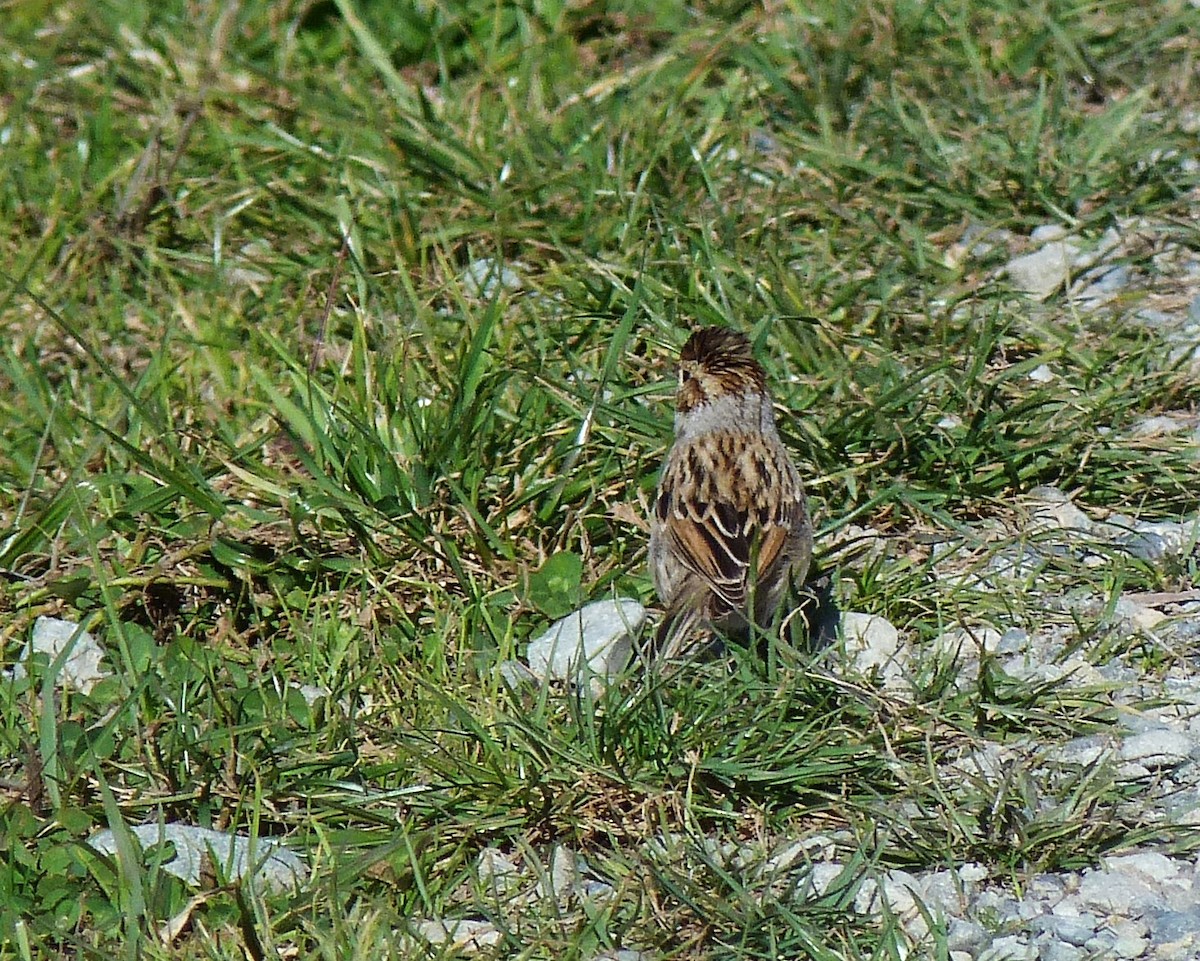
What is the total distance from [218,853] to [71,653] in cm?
103

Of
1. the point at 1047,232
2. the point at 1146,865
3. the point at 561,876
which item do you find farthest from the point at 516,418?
the point at 1146,865

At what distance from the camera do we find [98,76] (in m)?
7.49

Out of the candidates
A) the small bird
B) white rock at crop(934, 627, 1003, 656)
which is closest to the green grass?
white rock at crop(934, 627, 1003, 656)

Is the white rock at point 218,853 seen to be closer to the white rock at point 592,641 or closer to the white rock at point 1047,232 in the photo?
the white rock at point 592,641

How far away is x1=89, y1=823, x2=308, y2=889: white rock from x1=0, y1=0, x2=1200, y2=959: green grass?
0.18 feet

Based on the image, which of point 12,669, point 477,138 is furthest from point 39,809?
point 477,138

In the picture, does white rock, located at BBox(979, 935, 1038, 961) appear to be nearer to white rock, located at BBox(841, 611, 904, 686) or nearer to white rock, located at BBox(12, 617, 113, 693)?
white rock, located at BBox(841, 611, 904, 686)

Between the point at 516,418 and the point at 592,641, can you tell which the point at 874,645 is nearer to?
the point at 592,641

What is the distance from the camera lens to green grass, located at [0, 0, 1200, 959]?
406 centimetres

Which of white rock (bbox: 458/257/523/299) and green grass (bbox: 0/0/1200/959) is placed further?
white rock (bbox: 458/257/523/299)

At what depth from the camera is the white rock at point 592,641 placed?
4609 mm

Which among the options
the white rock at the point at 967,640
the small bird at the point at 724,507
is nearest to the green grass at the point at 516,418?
the white rock at the point at 967,640

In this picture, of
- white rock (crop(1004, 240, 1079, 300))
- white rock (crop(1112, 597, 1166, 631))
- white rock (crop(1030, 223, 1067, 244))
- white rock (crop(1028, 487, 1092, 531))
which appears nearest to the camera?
white rock (crop(1112, 597, 1166, 631))

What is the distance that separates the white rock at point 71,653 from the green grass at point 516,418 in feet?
0.21
